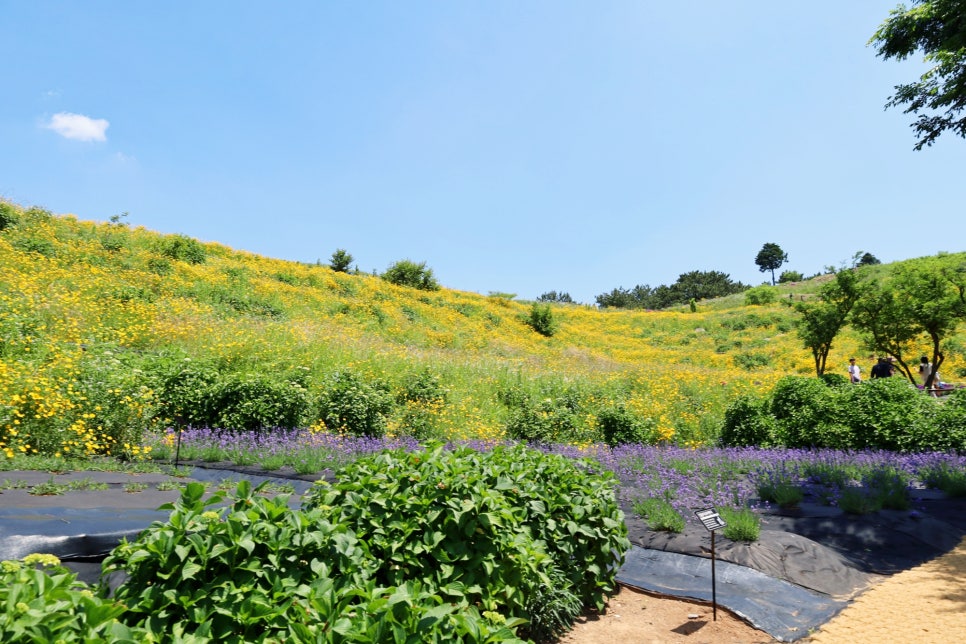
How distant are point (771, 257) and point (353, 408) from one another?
81.9 meters

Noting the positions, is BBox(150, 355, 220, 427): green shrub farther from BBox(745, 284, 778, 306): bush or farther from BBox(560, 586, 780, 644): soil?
BBox(745, 284, 778, 306): bush

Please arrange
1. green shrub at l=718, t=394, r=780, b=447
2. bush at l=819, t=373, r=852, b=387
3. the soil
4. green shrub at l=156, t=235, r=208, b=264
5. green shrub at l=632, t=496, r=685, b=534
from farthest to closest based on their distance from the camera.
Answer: green shrub at l=156, t=235, r=208, b=264
bush at l=819, t=373, r=852, b=387
green shrub at l=718, t=394, r=780, b=447
green shrub at l=632, t=496, r=685, b=534
the soil

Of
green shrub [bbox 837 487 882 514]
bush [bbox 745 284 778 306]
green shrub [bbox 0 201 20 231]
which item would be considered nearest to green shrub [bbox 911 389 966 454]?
green shrub [bbox 837 487 882 514]

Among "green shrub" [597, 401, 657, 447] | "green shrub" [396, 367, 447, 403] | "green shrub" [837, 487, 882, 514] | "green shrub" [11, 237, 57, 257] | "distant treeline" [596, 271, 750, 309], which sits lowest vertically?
"green shrub" [837, 487, 882, 514]

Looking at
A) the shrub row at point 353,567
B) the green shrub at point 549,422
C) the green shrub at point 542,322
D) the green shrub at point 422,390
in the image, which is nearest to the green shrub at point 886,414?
the green shrub at point 549,422

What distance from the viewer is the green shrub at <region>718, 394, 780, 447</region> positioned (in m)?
9.80

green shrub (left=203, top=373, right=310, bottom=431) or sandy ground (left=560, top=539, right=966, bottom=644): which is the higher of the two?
green shrub (left=203, top=373, right=310, bottom=431)

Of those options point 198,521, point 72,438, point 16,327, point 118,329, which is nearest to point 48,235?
point 118,329

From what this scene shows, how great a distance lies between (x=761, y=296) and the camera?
143ft

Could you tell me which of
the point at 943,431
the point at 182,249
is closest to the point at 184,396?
the point at 943,431

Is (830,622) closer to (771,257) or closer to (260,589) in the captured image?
(260,589)

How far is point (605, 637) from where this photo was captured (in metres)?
3.48

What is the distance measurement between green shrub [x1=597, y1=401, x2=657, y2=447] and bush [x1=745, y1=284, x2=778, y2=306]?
3891 cm

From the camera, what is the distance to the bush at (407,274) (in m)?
30.2
